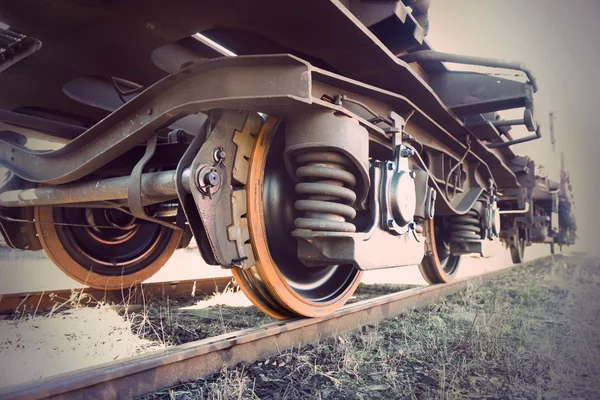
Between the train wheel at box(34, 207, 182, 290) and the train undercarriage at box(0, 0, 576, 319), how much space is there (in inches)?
0.7

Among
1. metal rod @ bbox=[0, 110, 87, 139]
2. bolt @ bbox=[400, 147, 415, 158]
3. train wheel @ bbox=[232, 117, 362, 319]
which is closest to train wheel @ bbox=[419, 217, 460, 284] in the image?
train wheel @ bbox=[232, 117, 362, 319]

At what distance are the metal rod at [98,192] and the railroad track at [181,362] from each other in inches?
28.4

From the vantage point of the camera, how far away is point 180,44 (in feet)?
8.45

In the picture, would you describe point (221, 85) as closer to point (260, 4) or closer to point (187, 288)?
point (260, 4)

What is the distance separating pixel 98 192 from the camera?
Result: 233 cm

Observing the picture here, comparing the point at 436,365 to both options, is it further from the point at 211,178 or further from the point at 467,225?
the point at 467,225

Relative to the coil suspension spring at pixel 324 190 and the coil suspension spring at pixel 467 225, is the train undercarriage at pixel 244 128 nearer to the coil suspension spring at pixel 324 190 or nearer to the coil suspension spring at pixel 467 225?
the coil suspension spring at pixel 324 190

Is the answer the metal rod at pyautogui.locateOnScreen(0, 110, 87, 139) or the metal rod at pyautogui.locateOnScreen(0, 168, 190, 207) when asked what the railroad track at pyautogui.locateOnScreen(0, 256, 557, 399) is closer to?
the metal rod at pyautogui.locateOnScreen(0, 168, 190, 207)

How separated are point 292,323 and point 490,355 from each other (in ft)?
3.40

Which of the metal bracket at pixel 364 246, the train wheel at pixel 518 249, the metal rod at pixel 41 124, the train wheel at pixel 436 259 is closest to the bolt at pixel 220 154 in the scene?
the metal bracket at pixel 364 246

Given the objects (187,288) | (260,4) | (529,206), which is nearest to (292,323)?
(260,4)

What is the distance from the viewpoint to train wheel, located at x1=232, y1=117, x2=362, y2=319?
7.08ft

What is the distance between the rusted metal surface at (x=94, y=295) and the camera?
3326 millimetres

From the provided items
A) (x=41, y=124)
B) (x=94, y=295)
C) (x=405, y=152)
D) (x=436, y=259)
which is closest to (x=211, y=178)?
(x=405, y=152)
